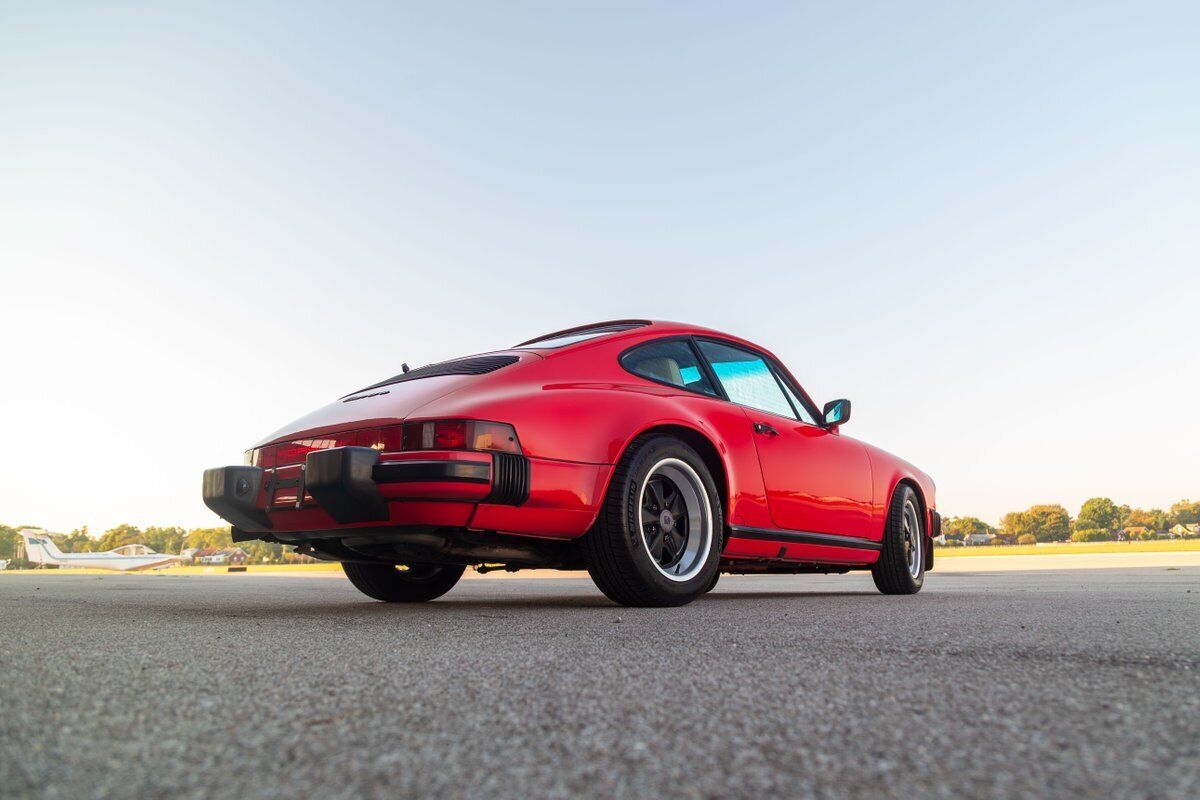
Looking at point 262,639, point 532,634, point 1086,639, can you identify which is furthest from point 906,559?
point 262,639

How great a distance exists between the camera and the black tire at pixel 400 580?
5.11m

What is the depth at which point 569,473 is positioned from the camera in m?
3.53

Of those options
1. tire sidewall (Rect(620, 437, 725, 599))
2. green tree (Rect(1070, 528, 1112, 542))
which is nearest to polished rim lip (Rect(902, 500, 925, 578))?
tire sidewall (Rect(620, 437, 725, 599))

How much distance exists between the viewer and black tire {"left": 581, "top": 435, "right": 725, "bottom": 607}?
365 cm

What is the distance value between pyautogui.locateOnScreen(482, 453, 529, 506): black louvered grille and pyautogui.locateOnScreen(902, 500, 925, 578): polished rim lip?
3631 millimetres

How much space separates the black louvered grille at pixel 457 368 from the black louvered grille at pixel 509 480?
0.54 m

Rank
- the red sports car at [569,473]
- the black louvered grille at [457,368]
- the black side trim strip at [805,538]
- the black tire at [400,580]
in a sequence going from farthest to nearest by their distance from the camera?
the black tire at [400,580], the black side trim strip at [805,538], the black louvered grille at [457,368], the red sports car at [569,473]

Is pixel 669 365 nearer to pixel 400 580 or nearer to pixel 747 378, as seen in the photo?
pixel 747 378

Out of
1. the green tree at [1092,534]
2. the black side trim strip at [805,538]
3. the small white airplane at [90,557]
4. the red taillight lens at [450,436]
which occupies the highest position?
the red taillight lens at [450,436]

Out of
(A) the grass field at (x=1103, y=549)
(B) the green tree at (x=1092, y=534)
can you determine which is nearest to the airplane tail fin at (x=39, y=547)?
(A) the grass field at (x=1103, y=549)

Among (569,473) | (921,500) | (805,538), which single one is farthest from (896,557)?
(569,473)

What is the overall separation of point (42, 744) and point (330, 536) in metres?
2.34

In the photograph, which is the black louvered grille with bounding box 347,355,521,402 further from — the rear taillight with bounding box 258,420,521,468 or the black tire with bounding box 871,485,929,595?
the black tire with bounding box 871,485,929,595

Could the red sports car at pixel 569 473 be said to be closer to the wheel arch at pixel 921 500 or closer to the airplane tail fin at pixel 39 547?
the wheel arch at pixel 921 500
